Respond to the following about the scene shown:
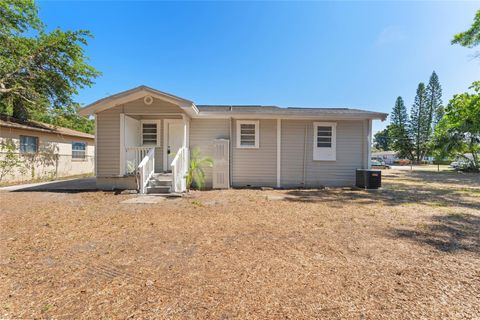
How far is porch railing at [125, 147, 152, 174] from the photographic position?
7815 mm

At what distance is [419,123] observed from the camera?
4206 cm

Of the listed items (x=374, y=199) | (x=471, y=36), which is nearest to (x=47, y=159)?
(x=374, y=199)

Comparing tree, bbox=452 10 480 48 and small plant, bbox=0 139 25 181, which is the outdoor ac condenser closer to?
small plant, bbox=0 139 25 181

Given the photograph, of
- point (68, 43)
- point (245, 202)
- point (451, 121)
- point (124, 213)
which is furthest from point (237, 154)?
point (451, 121)

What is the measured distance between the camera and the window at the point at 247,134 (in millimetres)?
8852

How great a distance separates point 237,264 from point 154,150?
699 cm

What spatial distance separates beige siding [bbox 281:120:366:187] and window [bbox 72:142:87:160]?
564 inches

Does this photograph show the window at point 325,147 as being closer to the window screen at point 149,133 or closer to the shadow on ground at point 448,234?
the shadow on ground at point 448,234

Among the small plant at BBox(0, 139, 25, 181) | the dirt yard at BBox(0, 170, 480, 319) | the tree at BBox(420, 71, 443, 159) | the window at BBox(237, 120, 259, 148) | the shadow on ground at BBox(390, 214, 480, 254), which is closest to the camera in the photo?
the dirt yard at BBox(0, 170, 480, 319)

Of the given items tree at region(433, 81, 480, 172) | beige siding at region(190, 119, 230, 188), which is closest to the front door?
beige siding at region(190, 119, 230, 188)

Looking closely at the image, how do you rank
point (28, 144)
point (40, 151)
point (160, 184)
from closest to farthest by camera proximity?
point (160, 184) → point (28, 144) → point (40, 151)

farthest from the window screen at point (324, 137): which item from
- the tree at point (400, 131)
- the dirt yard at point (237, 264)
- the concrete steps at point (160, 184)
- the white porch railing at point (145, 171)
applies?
the tree at point (400, 131)

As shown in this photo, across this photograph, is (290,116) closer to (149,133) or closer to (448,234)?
→ (448,234)

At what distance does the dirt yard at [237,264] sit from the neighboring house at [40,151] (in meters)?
7.51
